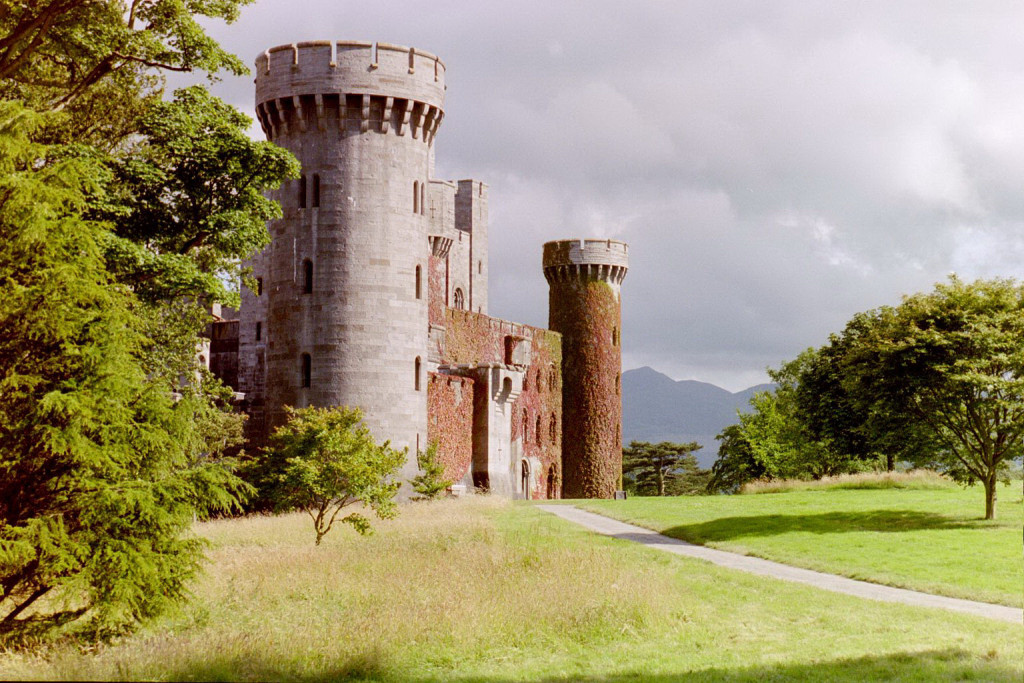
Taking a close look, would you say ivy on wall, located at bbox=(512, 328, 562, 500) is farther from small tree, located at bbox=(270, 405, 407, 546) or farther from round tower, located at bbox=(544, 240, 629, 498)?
small tree, located at bbox=(270, 405, 407, 546)

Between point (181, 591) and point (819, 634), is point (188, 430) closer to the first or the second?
point (181, 591)

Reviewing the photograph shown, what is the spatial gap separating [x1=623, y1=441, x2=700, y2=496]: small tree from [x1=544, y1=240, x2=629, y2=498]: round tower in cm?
3019

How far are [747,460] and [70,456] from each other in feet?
189

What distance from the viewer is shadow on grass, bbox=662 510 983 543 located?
31.5 meters

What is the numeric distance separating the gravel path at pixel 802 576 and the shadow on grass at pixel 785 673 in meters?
4.01

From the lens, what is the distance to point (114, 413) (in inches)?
623

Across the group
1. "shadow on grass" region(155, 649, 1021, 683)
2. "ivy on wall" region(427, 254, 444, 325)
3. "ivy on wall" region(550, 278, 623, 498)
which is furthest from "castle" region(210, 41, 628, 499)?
"shadow on grass" region(155, 649, 1021, 683)

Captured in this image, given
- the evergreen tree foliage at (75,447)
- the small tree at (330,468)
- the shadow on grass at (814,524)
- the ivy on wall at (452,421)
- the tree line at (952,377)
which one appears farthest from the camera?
the ivy on wall at (452,421)

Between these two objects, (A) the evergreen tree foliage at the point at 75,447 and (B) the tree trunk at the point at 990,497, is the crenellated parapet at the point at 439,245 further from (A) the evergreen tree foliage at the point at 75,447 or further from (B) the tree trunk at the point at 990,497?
(A) the evergreen tree foliage at the point at 75,447

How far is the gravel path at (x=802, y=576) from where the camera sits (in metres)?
20.2

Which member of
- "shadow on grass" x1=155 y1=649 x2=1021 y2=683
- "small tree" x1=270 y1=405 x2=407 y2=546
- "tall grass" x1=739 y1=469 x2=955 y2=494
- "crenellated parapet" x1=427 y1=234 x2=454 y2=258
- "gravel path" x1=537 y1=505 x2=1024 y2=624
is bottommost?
"shadow on grass" x1=155 y1=649 x2=1021 y2=683

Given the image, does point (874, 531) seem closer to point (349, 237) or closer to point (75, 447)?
point (349, 237)

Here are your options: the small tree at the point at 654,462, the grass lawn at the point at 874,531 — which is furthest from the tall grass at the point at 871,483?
the small tree at the point at 654,462

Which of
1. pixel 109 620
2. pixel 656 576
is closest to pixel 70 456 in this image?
pixel 109 620
